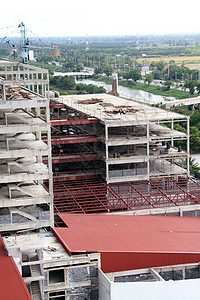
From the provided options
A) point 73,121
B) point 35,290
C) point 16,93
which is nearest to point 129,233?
point 35,290

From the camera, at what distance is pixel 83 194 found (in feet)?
115

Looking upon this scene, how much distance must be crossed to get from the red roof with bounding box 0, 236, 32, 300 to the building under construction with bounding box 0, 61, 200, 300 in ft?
0.36

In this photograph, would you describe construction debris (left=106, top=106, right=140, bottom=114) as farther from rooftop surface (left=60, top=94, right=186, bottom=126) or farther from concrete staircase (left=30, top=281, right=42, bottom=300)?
concrete staircase (left=30, top=281, right=42, bottom=300)

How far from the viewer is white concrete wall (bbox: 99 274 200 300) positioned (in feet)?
72.2

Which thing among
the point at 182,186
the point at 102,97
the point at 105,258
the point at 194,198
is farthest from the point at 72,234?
the point at 102,97

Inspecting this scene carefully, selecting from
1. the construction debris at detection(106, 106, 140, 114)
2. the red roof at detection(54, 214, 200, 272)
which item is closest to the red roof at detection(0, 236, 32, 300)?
the red roof at detection(54, 214, 200, 272)

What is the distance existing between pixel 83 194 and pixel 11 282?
14842 mm

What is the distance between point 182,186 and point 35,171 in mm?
13463

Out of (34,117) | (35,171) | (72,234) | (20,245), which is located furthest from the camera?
(34,117)

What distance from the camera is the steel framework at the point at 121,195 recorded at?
3266 cm

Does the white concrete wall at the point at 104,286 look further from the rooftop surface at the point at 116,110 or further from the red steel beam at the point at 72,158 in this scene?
the rooftop surface at the point at 116,110

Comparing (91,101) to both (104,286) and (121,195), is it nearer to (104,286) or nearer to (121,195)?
(121,195)

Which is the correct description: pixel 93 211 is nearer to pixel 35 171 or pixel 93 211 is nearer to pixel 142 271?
pixel 35 171

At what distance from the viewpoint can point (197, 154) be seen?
60.4m
